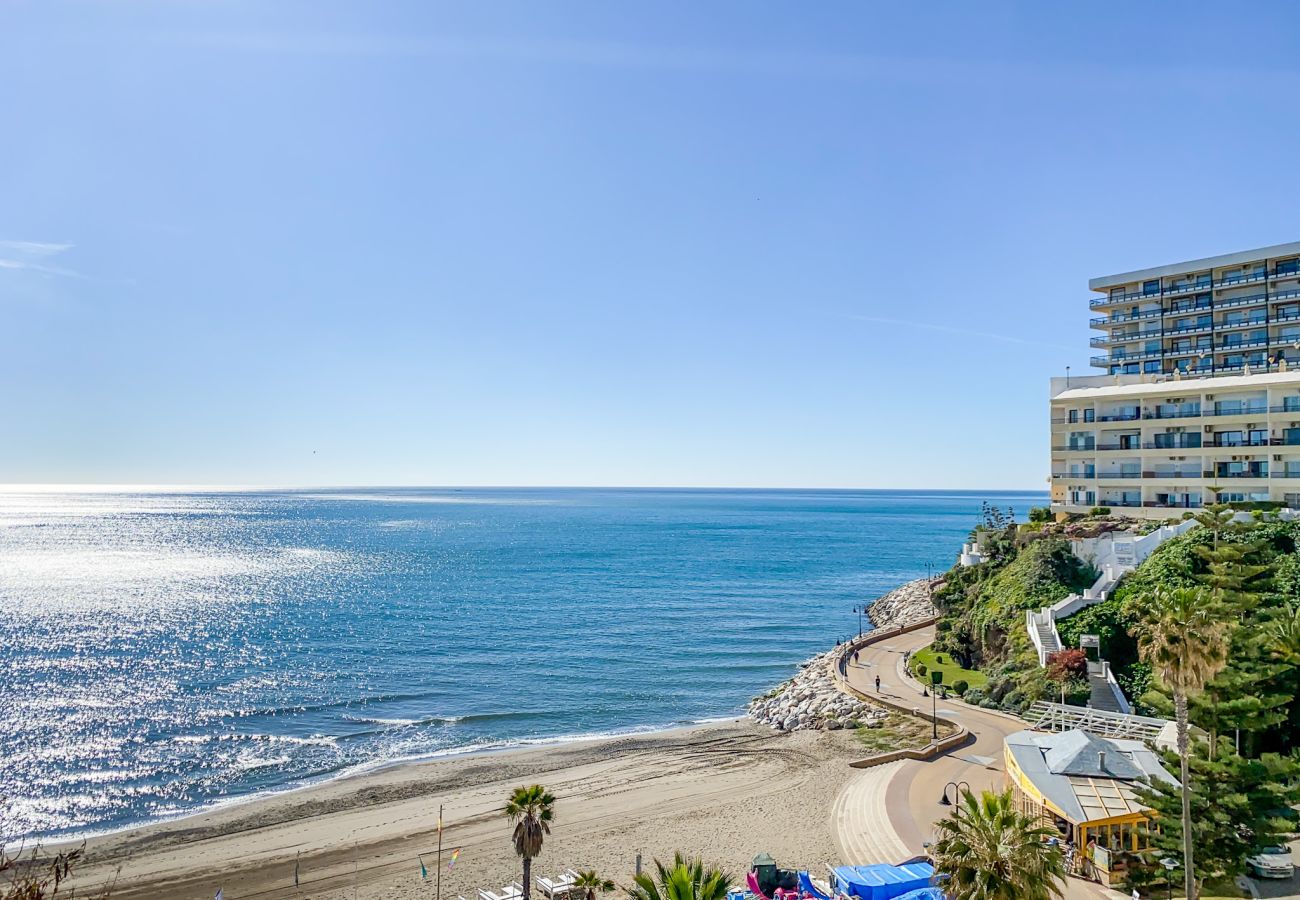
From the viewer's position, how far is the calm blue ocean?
1580 inches

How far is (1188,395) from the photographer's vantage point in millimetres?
50094

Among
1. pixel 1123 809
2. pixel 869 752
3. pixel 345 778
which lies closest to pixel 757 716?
pixel 869 752

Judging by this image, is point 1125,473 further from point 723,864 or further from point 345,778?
point 345,778

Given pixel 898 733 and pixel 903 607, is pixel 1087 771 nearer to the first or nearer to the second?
pixel 898 733

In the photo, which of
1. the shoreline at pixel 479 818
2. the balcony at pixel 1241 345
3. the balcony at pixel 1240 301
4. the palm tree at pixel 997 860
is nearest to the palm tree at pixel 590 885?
the shoreline at pixel 479 818

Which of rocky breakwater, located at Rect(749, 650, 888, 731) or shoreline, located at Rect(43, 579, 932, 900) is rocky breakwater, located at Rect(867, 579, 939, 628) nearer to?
rocky breakwater, located at Rect(749, 650, 888, 731)

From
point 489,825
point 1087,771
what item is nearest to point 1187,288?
point 1087,771

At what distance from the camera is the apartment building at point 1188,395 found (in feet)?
154

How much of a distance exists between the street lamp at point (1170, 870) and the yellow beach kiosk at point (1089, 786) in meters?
1.07

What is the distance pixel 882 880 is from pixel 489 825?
16819 mm

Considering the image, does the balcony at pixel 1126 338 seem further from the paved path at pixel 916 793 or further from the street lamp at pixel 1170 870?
the street lamp at pixel 1170 870

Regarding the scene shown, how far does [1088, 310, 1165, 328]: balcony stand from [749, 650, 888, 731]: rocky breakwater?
126ft

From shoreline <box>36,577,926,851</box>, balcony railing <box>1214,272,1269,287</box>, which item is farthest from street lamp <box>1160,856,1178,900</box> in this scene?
balcony railing <box>1214,272,1269,287</box>

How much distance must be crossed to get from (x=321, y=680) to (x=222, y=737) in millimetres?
12139
